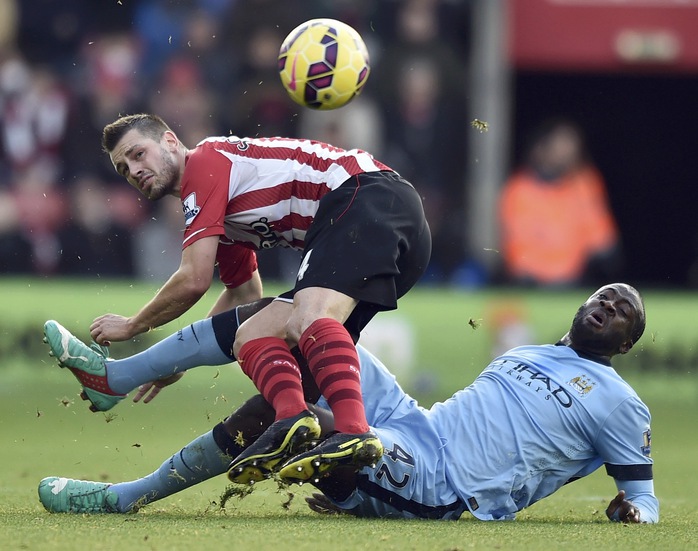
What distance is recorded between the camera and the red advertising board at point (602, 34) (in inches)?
545

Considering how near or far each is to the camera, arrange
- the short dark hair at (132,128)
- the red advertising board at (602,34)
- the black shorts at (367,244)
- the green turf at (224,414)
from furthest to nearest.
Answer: the red advertising board at (602,34) < the short dark hair at (132,128) < the black shorts at (367,244) < the green turf at (224,414)

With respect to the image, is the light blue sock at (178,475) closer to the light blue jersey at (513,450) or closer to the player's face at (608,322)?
the light blue jersey at (513,450)

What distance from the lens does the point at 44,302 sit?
36.9ft

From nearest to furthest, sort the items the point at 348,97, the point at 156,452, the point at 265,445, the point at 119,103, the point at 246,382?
1. the point at 265,445
2. the point at 348,97
3. the point at 156,452
4. the point at 246,382
5. the point at 119,103

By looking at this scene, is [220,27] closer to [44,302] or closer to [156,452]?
[44,302]

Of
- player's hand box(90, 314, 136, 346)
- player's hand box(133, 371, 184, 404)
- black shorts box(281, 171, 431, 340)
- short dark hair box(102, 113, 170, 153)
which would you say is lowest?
player's hand box(133, 371, 184, 404)

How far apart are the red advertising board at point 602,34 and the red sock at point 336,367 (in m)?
9.11

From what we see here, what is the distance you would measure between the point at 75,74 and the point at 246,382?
423cm

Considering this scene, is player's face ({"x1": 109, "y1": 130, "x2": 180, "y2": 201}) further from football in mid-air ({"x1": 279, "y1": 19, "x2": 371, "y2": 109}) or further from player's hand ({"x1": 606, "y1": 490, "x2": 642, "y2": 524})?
player's hand ({"x1": 606, "y1": 490, "x2": 642, "y2": 524})

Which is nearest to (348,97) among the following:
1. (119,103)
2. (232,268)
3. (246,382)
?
(232,268)

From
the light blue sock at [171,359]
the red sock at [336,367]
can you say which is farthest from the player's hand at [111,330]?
the red sock at [336,367]

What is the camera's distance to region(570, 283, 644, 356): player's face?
18.5 feet

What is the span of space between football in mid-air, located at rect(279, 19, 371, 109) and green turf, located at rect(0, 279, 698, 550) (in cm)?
129

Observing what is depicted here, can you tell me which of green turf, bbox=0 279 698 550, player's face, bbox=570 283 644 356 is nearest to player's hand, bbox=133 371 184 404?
green turf, bbox=0 279 698 550
